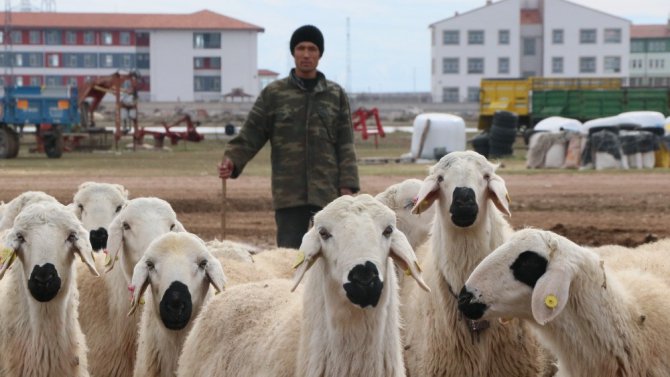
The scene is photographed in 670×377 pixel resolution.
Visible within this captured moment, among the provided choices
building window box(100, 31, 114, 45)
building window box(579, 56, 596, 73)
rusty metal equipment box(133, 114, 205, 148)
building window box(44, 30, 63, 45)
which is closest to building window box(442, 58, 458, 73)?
building window box(579, 56, 596, 73)

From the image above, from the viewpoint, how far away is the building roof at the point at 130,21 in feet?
391

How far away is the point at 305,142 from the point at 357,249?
13.2 ft

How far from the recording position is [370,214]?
20.4ft

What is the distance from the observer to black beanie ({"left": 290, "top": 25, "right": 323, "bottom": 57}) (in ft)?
31.6

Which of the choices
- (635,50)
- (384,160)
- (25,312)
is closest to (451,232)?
(25,312)

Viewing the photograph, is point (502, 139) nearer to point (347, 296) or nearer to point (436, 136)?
point (436, 136)

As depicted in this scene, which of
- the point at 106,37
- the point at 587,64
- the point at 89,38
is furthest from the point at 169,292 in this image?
the point at 89,38

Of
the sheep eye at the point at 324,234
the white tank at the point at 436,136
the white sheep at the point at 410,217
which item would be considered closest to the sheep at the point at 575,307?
the sheep eye at the point at 324,234

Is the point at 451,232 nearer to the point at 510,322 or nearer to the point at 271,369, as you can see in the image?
the point at 510,322

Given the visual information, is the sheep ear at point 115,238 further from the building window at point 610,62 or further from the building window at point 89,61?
the building window at point 89,61

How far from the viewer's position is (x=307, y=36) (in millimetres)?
9648

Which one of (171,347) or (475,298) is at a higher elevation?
(475,298)


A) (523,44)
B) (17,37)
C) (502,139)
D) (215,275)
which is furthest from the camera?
(17,37)

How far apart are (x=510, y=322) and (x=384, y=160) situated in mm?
26828
